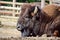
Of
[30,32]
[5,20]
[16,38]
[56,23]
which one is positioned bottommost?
[5,20]

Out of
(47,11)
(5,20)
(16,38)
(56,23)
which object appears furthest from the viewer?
(5,20)

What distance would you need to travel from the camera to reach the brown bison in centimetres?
667

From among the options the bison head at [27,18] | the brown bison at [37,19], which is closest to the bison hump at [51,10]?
the brown bison at [37,19]

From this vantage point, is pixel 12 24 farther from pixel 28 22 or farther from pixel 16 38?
pixel 16 38

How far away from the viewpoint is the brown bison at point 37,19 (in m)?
6.67

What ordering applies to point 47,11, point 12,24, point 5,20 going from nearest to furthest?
point 47,11 → point 12,24 → point 5,20

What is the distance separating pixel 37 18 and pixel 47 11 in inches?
Answer: 14.1

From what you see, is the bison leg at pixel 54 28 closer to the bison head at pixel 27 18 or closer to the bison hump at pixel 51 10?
the bison hump at pixel 51 10

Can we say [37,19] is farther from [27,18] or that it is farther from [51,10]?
[51,10]

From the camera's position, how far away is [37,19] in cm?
708

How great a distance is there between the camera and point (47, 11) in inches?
275

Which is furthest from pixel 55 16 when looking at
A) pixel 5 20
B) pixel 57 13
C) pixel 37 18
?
pixel 5 20

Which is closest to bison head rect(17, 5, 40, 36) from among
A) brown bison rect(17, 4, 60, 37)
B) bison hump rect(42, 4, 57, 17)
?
brown bison rect(17, 4, 60, 37)

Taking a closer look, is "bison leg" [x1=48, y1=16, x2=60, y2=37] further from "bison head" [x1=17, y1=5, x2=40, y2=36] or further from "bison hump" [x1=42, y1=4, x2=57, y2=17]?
"bison head" [x1=17, y1=5, x2=40, y2=36]
